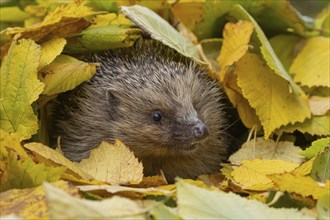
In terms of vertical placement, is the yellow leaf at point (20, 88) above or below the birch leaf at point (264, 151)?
above

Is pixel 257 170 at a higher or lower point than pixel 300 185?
lower

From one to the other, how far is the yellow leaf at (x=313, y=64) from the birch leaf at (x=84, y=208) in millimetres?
1102

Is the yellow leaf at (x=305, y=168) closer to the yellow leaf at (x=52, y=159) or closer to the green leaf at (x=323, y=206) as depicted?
the green leaf at (x=323, y=206)

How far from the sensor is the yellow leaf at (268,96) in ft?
7.70

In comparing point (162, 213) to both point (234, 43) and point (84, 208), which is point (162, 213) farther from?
point (234, 43)

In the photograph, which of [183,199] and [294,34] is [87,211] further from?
[294,34]

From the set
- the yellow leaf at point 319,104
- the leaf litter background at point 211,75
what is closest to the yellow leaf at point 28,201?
the leaf litter background at point 211,75

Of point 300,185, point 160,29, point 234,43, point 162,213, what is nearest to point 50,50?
point 160,29

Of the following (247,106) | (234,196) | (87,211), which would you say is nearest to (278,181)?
(234,196)

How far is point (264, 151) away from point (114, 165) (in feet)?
1.87

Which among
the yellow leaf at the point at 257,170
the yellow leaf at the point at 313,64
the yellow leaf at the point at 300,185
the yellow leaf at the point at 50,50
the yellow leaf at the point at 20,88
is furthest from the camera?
the yellow leaf at the point at 313,64

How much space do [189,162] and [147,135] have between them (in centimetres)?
23

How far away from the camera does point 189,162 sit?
247cm

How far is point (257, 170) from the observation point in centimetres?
210
